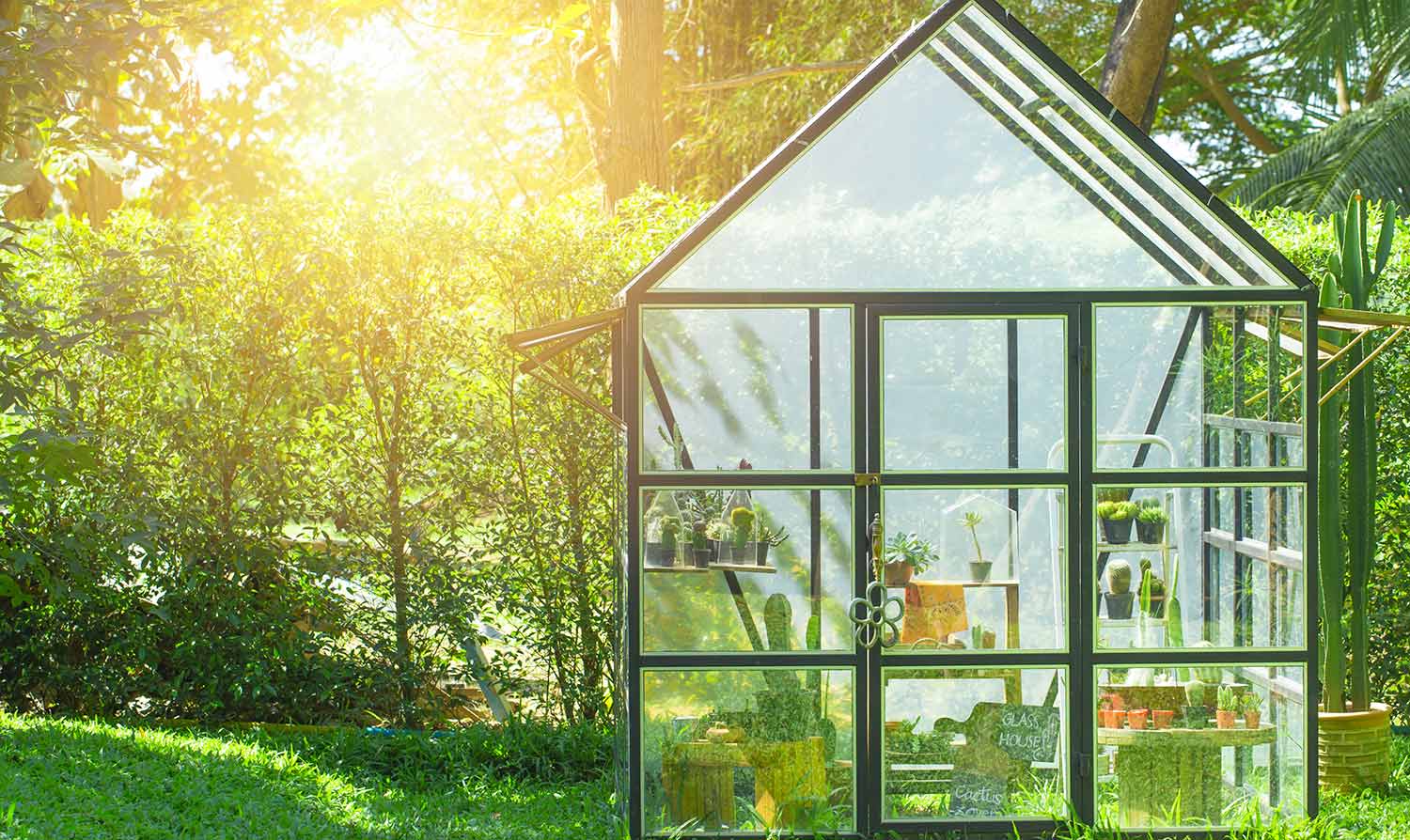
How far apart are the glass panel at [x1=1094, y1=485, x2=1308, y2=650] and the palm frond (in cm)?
817

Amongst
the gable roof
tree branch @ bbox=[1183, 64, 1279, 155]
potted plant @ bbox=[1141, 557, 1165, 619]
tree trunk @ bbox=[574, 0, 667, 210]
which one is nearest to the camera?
the gable roof

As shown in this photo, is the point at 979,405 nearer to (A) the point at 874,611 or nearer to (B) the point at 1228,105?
(A) the point at 874,611

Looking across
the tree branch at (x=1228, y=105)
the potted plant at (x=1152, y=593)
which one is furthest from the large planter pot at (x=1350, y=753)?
the tree branch at (x=1228, y=105)

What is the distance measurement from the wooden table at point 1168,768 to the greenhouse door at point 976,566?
7.3 inches

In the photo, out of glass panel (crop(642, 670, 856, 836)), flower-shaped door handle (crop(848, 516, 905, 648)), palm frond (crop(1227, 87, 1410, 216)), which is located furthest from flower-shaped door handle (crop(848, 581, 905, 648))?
palm frond (crop(1227, 87, 1410, 216))

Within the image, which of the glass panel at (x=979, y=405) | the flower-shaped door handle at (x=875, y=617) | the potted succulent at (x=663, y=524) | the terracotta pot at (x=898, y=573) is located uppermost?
the glass panel at (x=979, y=405)

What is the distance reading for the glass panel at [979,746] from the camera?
4465 millimetres

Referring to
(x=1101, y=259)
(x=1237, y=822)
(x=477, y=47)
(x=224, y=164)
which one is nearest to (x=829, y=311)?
(x=1101, y=259)

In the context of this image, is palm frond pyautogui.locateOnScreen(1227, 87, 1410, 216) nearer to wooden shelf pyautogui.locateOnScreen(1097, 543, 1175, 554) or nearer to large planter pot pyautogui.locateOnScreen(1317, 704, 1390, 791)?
large planter pot pyautogui.locateOnScreen(1317, 704, 1390, 791)

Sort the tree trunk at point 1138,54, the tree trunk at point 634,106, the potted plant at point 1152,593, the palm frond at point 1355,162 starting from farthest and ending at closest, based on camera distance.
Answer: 1. the palm frond at point 1355,162
2. the tree trunk at point 1138,54
3. the tree trunk at point 634,106
4. the potted plant at point 1152,593

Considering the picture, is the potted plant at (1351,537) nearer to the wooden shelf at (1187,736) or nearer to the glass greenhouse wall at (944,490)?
the glass greenhouse wall at (944,490)

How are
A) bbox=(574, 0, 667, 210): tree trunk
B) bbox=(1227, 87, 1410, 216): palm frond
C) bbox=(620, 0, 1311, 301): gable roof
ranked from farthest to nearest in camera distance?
bbox=(1227, 87, 1410, 216): palm frond → bbox=(574, 0, 667, 210): tree trunk → bbox=(620, 0, 1311, 301): gable roof

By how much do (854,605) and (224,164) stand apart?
796cm

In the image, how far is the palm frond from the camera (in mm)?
12008
